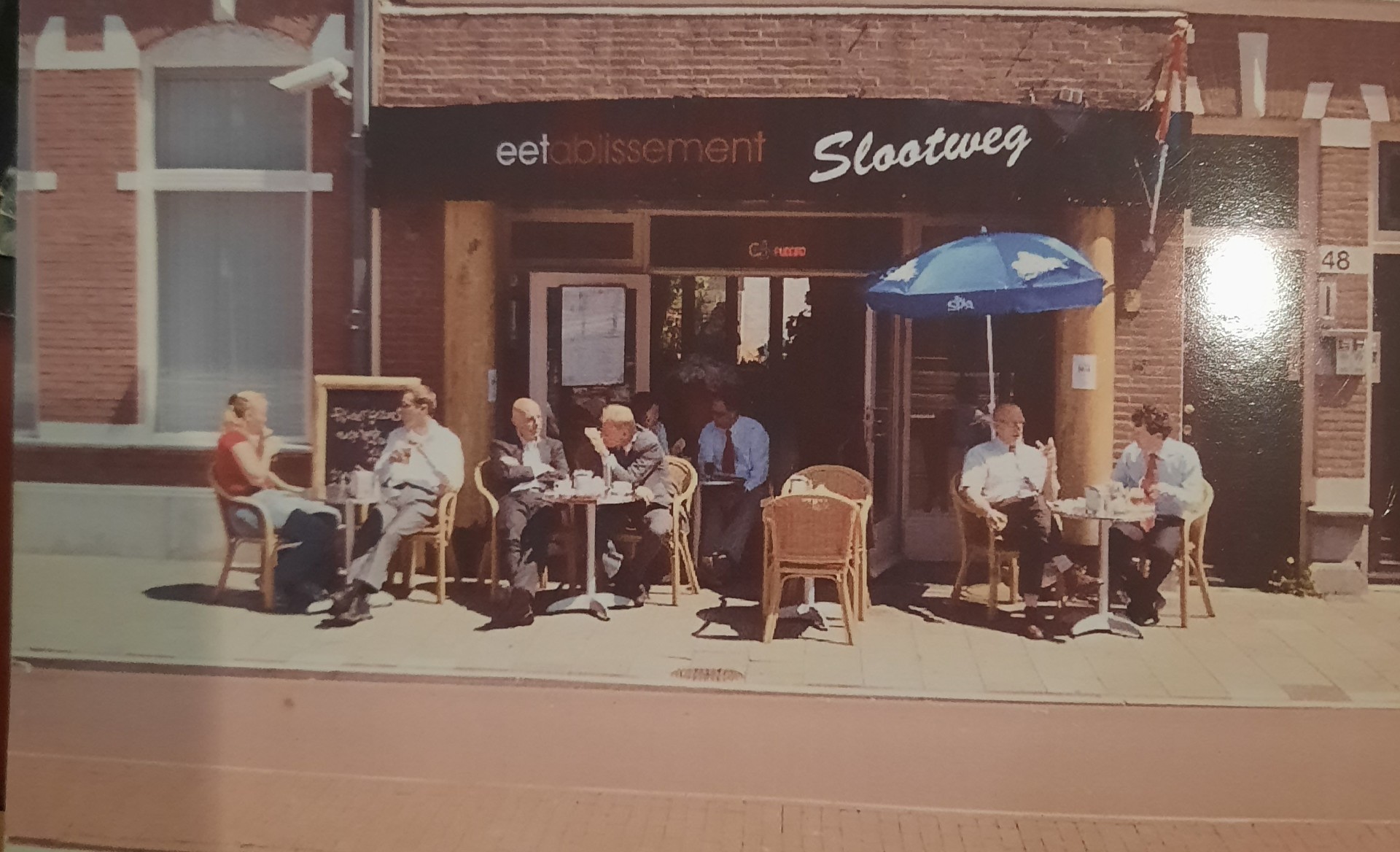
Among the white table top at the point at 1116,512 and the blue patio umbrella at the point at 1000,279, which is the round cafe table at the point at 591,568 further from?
the white table top at the point at 1116,512

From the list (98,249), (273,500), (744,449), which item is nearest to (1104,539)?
(744,449)

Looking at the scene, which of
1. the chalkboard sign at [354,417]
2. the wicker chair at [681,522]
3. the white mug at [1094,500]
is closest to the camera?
the white mug at [1094,500]

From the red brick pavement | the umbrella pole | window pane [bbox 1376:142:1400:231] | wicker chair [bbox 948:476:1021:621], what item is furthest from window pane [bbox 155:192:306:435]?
window pane [bbox 1376:142:1400:231]

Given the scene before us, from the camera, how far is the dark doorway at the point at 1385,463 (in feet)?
17.7

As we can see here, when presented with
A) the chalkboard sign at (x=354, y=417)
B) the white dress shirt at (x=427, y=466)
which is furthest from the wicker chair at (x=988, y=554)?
the chalkboard sign at (x=354, y=417)

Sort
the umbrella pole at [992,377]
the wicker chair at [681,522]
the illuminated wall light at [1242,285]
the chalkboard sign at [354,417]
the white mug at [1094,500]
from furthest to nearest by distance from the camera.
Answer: the umbrella pole at [992,377] < the wicker chair at [681,522] < the chalkboard sign at [354,417] < the white mug at [1094,500] < the illuminated wall light at [1242,285]

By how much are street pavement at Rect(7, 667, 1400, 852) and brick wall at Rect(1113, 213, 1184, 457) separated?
1509 millimetres

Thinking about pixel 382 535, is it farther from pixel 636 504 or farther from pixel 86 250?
pixel 86 250

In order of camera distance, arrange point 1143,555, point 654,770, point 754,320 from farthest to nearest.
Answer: point 754,320 < point 1143,555 < point 654,770

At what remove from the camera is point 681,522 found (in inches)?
239

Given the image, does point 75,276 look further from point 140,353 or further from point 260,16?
point 260,16

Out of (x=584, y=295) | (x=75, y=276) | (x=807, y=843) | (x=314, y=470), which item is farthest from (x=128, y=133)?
(x=807, y=843)

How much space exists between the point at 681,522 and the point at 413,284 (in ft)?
6.48

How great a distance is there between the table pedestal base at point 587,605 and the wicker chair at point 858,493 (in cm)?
111
